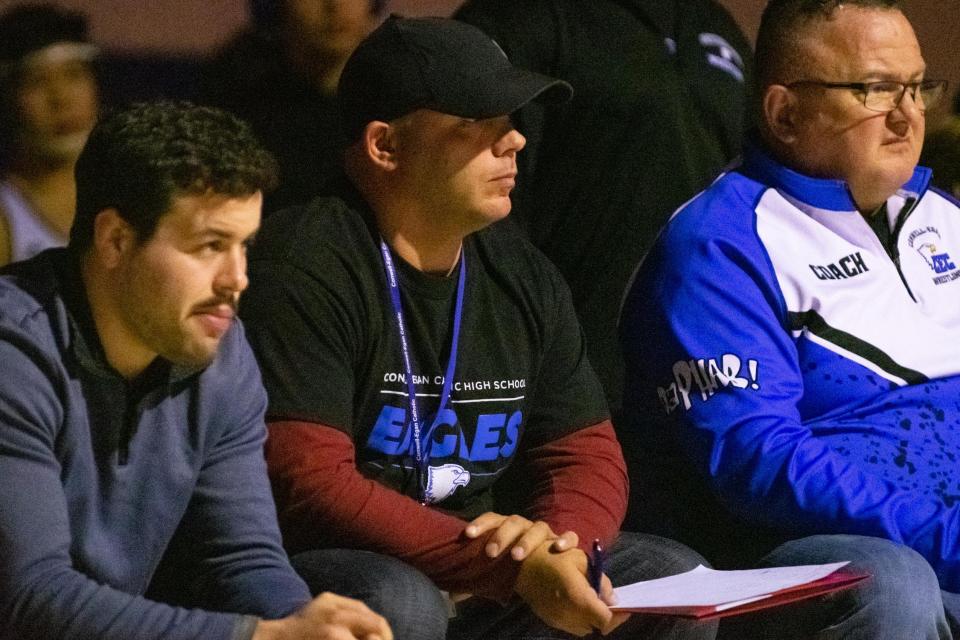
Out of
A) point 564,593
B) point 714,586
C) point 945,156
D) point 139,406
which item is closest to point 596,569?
point 564,593

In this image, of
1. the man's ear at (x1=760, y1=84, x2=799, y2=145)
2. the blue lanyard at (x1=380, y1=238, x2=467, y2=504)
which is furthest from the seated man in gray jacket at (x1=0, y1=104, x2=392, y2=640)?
the man's ear at (x1=760, y1=84, x2=799, y2=145)

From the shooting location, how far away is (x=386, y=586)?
196 cm

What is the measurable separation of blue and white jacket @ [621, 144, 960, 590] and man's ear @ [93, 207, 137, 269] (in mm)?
905

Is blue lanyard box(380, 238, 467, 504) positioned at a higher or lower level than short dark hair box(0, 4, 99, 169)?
lower

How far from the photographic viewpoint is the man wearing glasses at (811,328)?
7.59 ft

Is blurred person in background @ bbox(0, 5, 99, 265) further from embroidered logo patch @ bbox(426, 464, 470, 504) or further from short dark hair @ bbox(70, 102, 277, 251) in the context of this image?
embroidered logo patch @ bbox(426, 464, 470, 504)

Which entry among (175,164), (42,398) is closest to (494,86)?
(175,164)

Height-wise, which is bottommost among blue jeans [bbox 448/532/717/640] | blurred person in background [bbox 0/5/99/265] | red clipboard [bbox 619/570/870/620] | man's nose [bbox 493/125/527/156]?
blue jeans [bbox 448/532/717/640]

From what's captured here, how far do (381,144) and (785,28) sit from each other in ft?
2.46

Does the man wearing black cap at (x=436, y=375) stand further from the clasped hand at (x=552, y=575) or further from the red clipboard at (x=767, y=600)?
Result: the red clipboard at (x=767, y=600)

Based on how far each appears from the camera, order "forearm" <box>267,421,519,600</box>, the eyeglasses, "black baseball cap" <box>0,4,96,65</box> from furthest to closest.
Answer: the eyeglasses < "black baseball cap" <box>0,4,96,65</box> < "forearm" <box>267,421,519,600</box>

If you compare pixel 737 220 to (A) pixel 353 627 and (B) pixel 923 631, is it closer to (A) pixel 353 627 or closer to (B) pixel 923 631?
(B) pixel 923 631

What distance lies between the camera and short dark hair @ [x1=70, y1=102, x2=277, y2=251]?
179 cm

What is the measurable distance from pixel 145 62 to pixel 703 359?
1038mm
